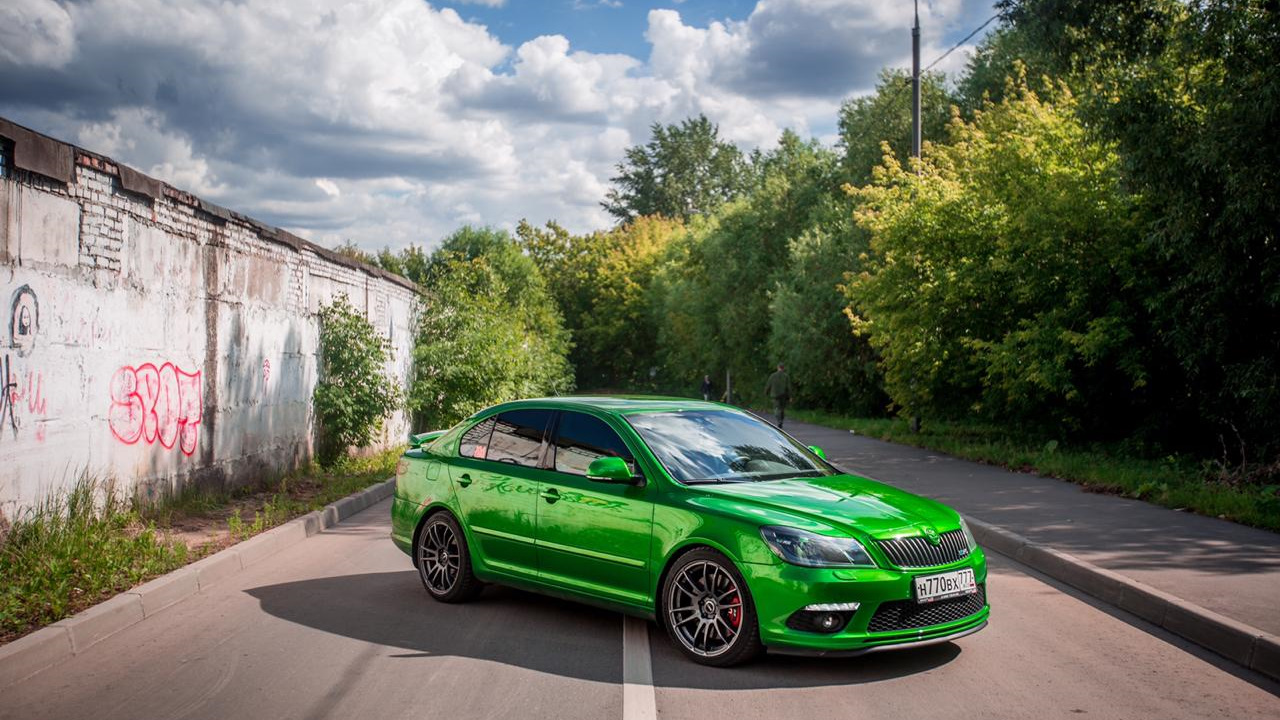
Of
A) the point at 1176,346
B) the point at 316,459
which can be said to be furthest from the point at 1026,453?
the point at 316,459

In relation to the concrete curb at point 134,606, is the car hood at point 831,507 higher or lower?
higher

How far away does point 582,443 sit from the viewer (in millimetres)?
7305

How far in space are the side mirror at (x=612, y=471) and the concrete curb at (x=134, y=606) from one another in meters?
3.21

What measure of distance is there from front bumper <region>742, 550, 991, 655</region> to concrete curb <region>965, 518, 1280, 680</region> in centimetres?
201

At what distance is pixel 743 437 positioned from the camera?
743cm

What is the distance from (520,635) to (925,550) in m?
2.54

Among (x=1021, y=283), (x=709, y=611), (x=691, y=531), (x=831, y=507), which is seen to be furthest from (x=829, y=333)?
(x=709, y=611)

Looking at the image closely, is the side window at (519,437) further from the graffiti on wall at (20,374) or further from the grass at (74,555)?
the graffiti on wall at (20,374)

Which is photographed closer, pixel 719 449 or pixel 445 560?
pixel 719 449

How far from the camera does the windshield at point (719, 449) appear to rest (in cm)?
684

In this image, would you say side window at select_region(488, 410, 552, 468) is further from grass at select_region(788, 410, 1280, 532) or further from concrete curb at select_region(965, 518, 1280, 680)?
grass at select_region(788, 410, 1280, 532)

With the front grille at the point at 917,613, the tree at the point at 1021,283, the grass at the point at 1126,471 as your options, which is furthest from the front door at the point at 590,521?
the tree at the point at 1021,283

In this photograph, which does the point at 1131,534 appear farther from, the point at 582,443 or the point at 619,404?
the point at 582,443

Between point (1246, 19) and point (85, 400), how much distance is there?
14.9 meters
